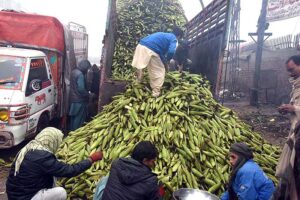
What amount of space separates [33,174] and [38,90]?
12.8ft

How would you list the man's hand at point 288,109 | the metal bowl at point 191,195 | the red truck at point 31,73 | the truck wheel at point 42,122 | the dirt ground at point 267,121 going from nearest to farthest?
the metal bowl at point 191,195, the man's hand at point 288,109, the red truck at point 31,73, the truck wheel at point 42,122, the dirt ground at point 267,121

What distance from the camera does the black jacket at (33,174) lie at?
147 inches

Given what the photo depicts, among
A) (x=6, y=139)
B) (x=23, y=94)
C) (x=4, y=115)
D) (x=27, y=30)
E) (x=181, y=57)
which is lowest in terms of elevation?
(x=6, y=139)

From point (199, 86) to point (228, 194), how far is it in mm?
3591

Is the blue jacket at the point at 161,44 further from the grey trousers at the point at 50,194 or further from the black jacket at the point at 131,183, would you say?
the black jacket at the point at 131,183

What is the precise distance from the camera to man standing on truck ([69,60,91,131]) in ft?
27.8

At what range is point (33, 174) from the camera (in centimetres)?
376

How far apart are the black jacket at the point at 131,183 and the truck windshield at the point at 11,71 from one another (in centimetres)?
435

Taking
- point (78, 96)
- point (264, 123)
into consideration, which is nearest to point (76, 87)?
point (78, 96)

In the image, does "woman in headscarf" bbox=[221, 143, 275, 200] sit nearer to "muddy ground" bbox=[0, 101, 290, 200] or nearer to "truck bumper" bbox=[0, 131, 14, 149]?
"muddy ground" bbox=[0, 101, 290, 200]

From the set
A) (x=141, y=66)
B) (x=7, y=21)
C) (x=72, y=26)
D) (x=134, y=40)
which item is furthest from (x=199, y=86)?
(x=72, y=26)

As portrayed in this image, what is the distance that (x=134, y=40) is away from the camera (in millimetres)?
9711

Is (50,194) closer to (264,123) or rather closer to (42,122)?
(42,122)

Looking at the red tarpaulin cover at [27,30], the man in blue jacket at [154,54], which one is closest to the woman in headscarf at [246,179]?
the man in blue jacket at [154,54]
